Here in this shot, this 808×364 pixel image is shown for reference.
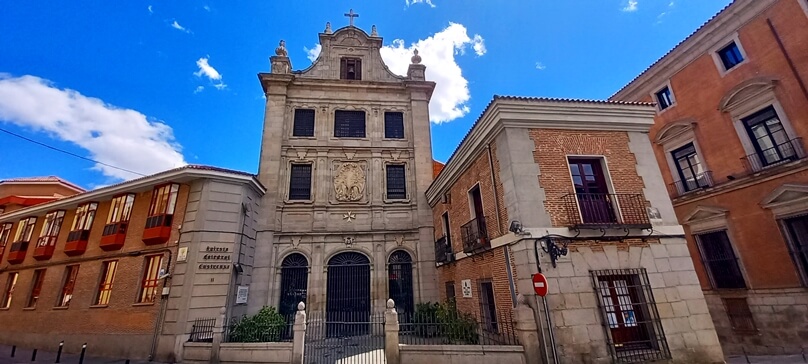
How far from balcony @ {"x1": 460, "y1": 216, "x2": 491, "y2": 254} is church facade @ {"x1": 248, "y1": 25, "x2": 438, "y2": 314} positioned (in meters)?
4.92

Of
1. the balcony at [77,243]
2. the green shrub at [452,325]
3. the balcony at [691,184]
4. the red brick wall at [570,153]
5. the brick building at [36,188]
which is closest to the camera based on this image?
the red brick wall at [570,153]

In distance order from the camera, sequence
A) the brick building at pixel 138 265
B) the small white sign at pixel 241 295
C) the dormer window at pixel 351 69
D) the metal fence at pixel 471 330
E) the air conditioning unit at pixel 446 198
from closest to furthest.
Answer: the metal fence at pixel 471 330 < the brick building at pixel 138 265 < the small white sign at pixel 241 295 < the air conditioning unit at pixel 446 198 < the dormer window at pixel 351 69

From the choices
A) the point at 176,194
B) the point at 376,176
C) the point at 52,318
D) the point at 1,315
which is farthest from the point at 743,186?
the point at 1,315

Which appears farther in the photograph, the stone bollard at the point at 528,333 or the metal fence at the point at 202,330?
the metal fence at the point at 202,330

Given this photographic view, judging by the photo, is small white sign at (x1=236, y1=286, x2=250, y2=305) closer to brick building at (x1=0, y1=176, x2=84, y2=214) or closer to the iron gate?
the iron gate

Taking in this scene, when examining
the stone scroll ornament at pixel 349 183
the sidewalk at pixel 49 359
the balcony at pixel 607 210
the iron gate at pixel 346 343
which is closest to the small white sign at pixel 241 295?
the iron gate at pixel 346 343

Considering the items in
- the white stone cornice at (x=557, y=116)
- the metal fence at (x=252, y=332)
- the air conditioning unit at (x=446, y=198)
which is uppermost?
the white stone cornice at (x=557, y=116)

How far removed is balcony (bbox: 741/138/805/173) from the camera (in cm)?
1026

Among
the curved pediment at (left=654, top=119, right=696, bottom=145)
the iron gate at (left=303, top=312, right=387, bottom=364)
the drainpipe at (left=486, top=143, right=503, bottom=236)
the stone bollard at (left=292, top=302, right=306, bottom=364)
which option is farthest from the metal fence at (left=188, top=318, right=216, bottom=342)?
the curved pediment at (left=654, top=119, right=696, bottom=145)

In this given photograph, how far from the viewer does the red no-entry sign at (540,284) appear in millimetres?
6969

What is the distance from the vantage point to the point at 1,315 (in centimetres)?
1532

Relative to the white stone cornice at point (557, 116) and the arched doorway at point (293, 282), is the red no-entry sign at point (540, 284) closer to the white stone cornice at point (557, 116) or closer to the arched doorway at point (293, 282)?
the white stone cornice at point (557, 116)

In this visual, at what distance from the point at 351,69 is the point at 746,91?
18.3m

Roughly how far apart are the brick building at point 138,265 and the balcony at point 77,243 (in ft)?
0.15
